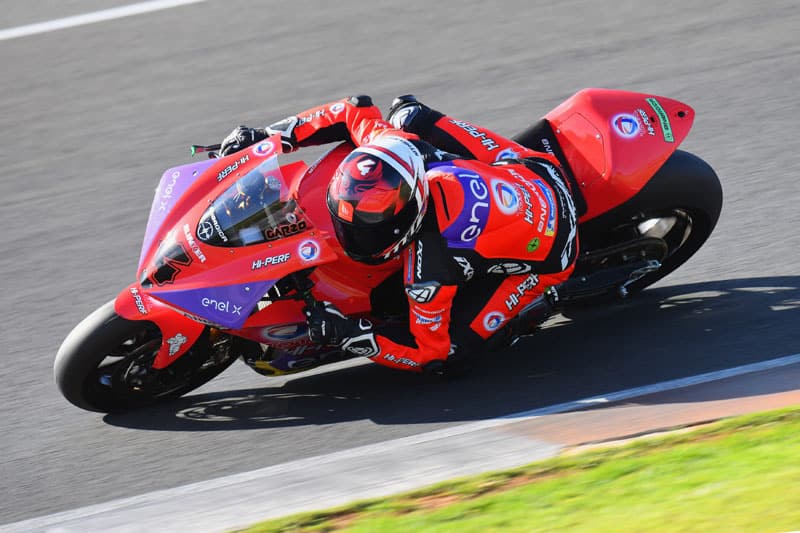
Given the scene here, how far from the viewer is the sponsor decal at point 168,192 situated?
5.42m

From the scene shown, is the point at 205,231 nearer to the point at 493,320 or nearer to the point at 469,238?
the point at 469,238

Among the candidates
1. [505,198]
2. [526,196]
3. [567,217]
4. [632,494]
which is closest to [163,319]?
[505,198]

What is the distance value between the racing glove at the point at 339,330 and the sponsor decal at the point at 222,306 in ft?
1.12

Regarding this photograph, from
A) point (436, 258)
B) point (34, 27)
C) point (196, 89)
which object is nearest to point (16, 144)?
point (196, 89)

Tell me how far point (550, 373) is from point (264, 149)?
1886 mm

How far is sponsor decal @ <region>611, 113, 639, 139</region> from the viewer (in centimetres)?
598

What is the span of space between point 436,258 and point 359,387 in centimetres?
97

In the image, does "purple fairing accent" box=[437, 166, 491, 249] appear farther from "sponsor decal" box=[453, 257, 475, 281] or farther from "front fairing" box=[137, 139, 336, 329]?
"front fairing" box=[137, 139, 336, 329]

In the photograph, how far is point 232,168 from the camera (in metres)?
5.43

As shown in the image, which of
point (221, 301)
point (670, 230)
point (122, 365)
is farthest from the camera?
point (670, 230)

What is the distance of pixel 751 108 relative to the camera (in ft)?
27.7

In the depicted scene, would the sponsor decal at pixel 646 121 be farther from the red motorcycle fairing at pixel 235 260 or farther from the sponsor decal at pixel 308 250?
the sponsor decal at pixel 308 250

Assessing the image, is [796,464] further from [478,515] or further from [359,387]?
[359,387]

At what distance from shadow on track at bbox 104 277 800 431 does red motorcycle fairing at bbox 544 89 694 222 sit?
738 mm
